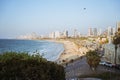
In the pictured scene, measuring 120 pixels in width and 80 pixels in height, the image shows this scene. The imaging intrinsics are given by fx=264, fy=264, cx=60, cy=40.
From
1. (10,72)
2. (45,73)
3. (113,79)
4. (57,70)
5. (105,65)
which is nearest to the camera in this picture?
(10,72)

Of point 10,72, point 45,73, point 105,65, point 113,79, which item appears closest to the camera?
point 10,72

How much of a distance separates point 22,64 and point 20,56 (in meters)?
0.58

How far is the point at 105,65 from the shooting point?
43.9 m

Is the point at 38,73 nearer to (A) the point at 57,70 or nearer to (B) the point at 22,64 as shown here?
(B) the point at 22,64

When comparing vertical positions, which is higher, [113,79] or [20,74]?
[20,74]

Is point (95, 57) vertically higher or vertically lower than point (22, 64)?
lower

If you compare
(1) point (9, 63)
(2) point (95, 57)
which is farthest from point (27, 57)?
(2) point (95, 57)

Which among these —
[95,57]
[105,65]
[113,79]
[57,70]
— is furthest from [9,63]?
[105,65]

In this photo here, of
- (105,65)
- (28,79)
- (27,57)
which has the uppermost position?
(27,57)

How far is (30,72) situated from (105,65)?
36.5m

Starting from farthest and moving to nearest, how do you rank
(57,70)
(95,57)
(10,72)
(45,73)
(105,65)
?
1. (105,65)
2. (95,57)
3. (57,70)
4. (45,73)
5. (10,72)

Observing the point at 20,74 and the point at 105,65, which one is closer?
the point at 20,74

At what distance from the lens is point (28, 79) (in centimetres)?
848

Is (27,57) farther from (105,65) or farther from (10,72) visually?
(105,65)
